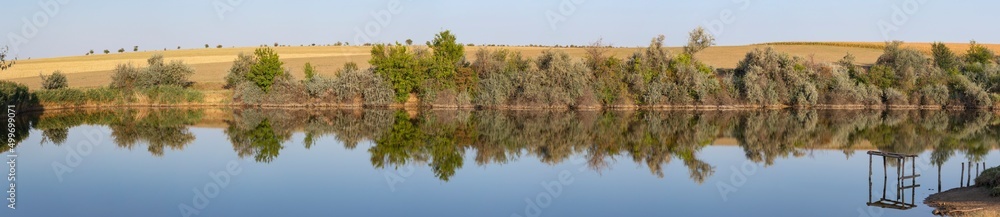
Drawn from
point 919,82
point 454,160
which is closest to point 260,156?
point 454,160

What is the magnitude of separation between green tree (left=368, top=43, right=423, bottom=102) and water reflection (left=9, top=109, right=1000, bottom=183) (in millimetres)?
3911

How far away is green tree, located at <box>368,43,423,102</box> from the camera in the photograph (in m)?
50.1

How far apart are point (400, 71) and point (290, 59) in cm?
3016

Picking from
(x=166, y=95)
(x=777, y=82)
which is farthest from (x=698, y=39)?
(x=166, y=95)

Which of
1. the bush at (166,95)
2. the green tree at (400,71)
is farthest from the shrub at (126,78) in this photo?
the green tree at (400,71)

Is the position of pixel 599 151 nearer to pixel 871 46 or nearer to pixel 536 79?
pixel 536 79

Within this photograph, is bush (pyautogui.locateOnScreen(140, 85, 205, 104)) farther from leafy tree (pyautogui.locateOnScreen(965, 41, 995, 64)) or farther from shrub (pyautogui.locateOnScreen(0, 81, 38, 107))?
leafy tree (pyautogui.locateOnScreen(965, 41, 995, 64))

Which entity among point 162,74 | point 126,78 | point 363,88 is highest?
point 162,74

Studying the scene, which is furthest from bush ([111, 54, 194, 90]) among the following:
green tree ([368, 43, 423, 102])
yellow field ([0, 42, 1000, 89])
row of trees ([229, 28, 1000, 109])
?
green tree ([368, 43, 423, 102])

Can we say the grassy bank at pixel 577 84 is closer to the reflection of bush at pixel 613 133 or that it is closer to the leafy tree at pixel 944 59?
the leafy tree at pixel 944 59

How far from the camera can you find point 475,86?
50750 millimetres

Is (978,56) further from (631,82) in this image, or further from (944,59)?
(631,82)

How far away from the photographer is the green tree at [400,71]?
1971 inches

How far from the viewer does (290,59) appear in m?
77.6
